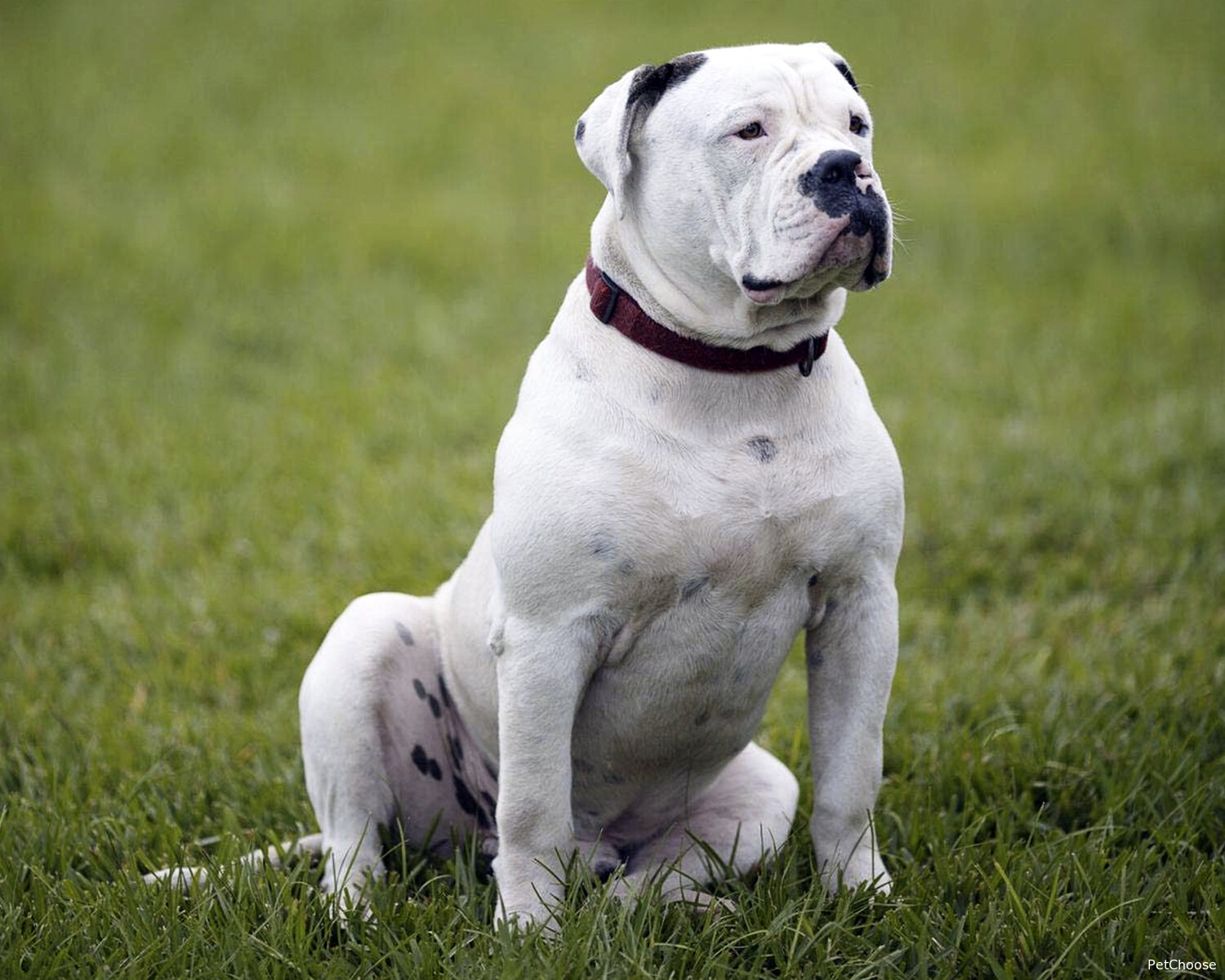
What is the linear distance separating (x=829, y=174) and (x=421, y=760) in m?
1.65

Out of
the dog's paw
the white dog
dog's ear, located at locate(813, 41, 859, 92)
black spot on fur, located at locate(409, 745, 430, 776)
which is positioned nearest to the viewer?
the white dog

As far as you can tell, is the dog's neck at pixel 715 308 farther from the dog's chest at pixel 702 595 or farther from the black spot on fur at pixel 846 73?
the black spot on fur at pixel 846 73

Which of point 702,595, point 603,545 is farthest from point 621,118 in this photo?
point 702,595

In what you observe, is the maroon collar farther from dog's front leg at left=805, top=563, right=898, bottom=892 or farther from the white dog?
dog's front leg at left=805, top=563, right=898, bottom=892

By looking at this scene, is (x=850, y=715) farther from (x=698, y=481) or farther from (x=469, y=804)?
(x=469, y=804)

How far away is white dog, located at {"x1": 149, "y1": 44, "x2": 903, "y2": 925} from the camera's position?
2.71m

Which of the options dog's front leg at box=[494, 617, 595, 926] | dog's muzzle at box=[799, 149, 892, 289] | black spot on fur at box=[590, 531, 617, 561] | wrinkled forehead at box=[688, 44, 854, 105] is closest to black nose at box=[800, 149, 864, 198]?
dog's muzzle at box=[799, 149, 892, 289]

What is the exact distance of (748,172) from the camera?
2.70m

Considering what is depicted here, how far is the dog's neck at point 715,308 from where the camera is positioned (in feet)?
9.17

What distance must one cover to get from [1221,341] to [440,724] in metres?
5.53

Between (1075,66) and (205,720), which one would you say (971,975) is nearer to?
(205,720)

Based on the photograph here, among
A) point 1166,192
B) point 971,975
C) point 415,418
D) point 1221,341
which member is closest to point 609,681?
point 971,975

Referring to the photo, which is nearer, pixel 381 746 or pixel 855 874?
pixel 855 874

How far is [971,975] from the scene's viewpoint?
2.77 metres
